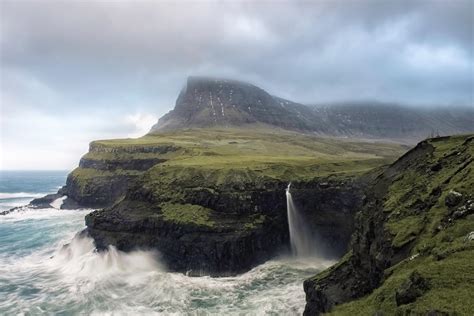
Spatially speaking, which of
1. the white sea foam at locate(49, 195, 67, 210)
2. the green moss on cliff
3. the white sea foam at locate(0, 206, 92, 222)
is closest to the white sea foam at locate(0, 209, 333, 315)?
the green moss on cliff

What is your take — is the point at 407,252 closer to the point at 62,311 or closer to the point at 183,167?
the point at 62,311

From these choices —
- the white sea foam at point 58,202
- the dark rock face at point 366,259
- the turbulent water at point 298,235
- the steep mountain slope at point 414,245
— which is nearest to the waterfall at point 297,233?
the turbulent water at point 298,235

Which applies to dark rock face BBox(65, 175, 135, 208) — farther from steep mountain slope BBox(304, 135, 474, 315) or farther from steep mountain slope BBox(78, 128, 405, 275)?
steep mountain slope BBox(304, 135, 474, 315)

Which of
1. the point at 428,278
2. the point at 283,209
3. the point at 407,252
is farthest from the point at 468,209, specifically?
the point at 283,209

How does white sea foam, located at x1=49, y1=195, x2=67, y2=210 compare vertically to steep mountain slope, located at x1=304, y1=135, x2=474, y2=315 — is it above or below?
below

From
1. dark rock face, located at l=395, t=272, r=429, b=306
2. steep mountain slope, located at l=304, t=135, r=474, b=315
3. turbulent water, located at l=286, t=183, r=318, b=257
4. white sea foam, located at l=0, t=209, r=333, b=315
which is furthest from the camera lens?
turbulent water, located at l=286, t=183, r=318, b=257

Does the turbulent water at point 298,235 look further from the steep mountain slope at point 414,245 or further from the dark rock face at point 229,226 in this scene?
the steep mountain slope at point 414,245

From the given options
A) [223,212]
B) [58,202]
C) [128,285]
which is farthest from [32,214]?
[128,285]
